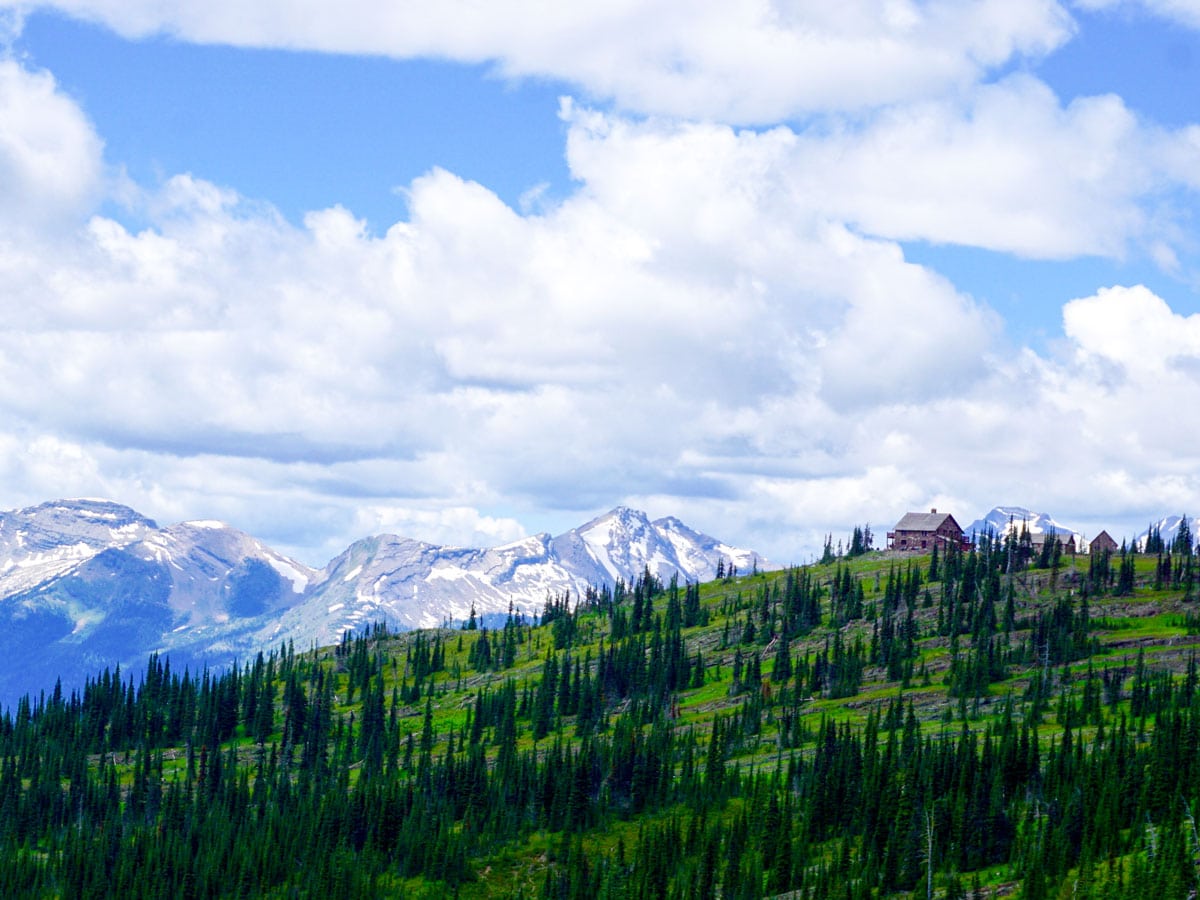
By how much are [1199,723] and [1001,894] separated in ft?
157

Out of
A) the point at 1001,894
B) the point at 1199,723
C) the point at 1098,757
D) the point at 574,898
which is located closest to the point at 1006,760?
the point at 1098,757

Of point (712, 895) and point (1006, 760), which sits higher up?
point (1006, 760)

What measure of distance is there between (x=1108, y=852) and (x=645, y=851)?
62.4 meters

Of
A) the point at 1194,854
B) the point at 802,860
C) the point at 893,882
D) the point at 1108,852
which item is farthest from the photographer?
the point at 802,860

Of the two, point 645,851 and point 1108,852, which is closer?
point 1108,852

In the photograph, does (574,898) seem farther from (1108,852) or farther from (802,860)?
(1108,852)

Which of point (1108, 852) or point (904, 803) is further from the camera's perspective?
point (904, 803)

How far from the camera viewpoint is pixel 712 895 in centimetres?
18050

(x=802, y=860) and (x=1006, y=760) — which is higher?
(x=1006, y=760)

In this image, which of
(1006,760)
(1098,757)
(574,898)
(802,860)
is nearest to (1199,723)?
(1098,757)

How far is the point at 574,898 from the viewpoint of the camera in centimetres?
19262

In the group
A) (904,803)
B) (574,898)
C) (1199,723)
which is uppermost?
(1199,723)

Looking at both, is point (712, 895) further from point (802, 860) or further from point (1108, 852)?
Result: point (1108, 852)

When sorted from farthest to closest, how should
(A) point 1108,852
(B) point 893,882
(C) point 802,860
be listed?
(C) point 802,860, (B) point 893,882, (A) point 1108,852
